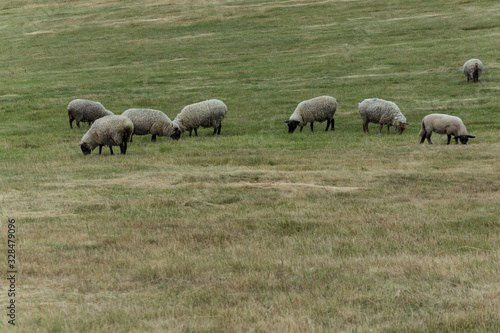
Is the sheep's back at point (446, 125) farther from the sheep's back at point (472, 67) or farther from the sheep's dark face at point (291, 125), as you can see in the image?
the sheep's back at point (472, 67)


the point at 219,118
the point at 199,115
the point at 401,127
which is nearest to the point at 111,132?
the point at 199,115

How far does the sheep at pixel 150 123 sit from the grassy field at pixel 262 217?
24.0 inches

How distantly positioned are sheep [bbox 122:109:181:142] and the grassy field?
609 millimetres

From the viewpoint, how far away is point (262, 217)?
10.1 m

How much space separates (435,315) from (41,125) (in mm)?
26583

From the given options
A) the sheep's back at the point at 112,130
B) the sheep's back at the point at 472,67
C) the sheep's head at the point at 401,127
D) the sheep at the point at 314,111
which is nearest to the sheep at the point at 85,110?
the sheep's back at the point at 112,130

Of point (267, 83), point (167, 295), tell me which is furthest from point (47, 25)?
point (167, 295)

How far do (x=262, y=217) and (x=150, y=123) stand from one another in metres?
13.9

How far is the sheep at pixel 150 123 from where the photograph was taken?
74.8ft

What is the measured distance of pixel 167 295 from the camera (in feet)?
21.2

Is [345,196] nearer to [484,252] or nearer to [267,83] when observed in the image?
[484,252]

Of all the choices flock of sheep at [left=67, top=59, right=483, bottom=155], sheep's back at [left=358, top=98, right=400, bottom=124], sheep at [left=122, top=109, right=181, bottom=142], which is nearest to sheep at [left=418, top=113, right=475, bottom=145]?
flock of sheep at [left=67, top=59, right=483, bottom=155]

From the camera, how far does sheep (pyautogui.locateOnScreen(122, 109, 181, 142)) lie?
74.8ft

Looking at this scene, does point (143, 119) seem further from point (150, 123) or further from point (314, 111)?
point (314, 111)
